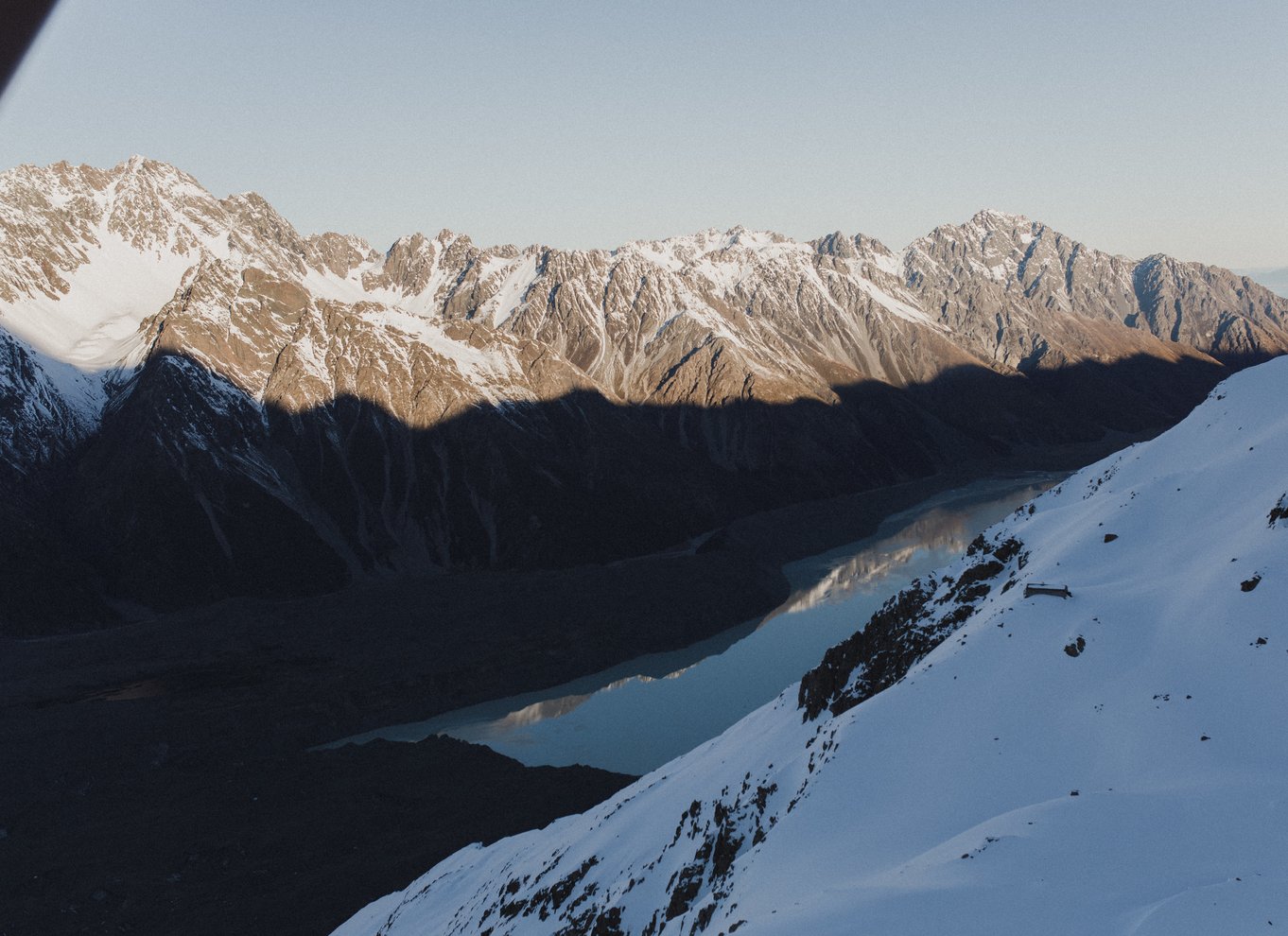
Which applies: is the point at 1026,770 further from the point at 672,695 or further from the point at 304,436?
the point at 304,436

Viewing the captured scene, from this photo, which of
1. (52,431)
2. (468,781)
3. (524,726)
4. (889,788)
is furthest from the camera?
(52,431)

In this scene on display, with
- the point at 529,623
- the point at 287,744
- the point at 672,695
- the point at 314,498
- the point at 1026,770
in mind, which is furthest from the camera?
the point at 314,498

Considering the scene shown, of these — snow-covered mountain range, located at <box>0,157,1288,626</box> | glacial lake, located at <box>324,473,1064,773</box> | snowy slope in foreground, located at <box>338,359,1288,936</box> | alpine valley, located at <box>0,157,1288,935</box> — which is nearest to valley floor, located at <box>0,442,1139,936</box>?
alpine valley, located at <box>0,157,1288,935</box>

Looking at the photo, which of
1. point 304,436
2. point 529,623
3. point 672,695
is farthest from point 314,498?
point 672,695

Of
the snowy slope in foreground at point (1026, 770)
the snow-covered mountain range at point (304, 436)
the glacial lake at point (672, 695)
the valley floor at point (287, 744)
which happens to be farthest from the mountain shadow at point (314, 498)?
the snowy slope in foreground at point (1026, 770)

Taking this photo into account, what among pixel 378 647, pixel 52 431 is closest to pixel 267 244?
pixel 52 431

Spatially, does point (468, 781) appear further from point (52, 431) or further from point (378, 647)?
point (52, 431)

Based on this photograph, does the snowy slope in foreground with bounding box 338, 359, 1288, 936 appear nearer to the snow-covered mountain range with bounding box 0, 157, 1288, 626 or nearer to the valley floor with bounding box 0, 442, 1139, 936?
the valley floor with bounding box 0, 442, 1139, 936

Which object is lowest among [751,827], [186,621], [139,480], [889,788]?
[751,827]
